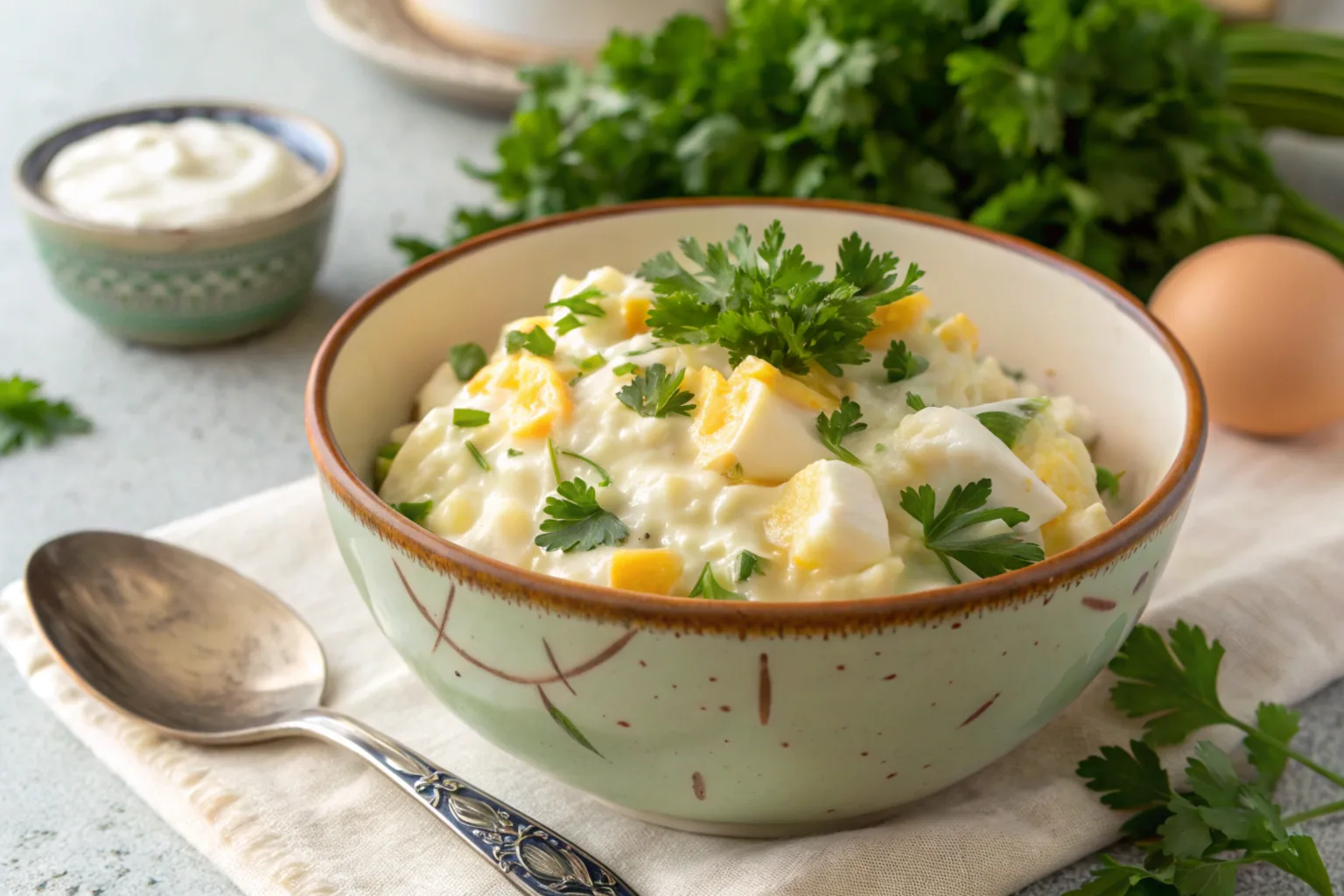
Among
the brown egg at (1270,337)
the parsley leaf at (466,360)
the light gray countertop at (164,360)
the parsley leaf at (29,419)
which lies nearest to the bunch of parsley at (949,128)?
the brown egg at (1270,337)

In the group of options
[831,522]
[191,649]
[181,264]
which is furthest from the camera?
[181,264]

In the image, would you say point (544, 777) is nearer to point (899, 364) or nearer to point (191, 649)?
point (191, 649)

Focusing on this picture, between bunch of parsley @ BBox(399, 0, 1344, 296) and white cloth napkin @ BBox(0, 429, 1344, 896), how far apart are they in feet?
2.80

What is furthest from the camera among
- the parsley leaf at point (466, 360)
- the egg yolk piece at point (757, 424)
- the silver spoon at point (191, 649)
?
the parsley leaf at point (466, 360)

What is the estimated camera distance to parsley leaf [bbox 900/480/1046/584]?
1538 millimetres

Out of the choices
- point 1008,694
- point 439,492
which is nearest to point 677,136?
point 439,492

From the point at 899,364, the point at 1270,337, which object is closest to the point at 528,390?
the point at 899,364

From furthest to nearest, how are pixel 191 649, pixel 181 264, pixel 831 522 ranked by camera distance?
pixel 181 264 → pixel 191 649 → pixel 831 522

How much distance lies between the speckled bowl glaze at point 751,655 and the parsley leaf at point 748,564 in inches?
6.3

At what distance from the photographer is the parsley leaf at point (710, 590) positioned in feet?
4.86

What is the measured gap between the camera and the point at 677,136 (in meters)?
3.08

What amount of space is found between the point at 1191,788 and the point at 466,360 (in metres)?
1.16

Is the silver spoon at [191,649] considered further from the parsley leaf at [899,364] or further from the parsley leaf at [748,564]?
the parsley leaf at [899,364]

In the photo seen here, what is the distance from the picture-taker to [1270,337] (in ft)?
8.68
